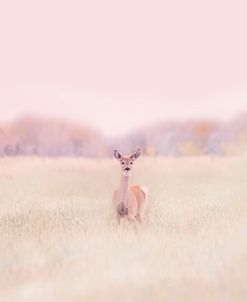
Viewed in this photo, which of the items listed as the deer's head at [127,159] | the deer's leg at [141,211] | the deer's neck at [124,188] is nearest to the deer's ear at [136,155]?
Result: the deer's head at [127,159]

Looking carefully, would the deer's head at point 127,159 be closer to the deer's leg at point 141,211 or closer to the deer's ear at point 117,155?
the deer's ear at point 117,155

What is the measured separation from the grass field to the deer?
0.14 feet

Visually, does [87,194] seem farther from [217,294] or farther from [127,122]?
[217,294]

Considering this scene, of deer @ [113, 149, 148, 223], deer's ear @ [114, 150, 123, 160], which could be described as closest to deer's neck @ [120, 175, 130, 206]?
deer @ [113, 149, 148, 223]

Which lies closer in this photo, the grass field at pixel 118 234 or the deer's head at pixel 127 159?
the grass field at pixel 118 234

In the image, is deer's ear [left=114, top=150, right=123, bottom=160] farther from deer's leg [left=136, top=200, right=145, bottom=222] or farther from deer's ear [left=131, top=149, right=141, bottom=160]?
deer's leg [left=136, top=200, right=145, bottom=222]

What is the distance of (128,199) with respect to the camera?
3980 millimetres

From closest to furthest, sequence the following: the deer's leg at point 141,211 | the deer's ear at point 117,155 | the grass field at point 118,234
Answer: the grass field at point 118,234, the deer's ear at point 117,155, the deer's leg at point 141,211

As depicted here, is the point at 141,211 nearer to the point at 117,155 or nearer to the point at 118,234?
the point at 118,234

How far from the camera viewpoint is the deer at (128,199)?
398 cm

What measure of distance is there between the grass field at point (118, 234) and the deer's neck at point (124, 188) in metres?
0.07

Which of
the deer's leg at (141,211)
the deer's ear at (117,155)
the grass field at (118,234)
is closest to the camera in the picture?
the grass field at (118,234)

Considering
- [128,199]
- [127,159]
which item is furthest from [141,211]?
[127,159]

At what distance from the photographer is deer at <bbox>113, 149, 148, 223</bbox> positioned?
398 cm
